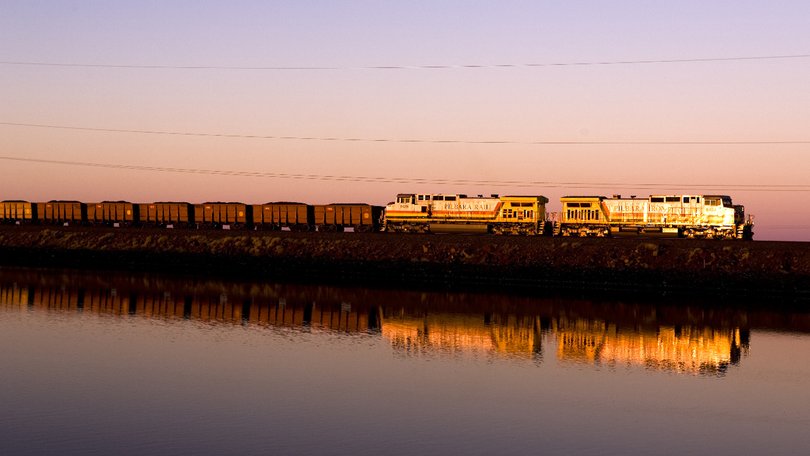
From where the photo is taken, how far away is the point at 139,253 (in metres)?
84.9

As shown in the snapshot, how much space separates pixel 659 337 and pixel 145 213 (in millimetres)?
75829

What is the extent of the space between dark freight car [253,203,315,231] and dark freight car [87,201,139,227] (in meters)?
Answer: 17.0

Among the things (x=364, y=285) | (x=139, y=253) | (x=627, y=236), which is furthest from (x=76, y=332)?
(x=627, y=236)

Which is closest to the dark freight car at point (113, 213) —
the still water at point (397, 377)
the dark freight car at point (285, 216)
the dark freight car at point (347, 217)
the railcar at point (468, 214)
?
the dark freight car at point (285, 216)

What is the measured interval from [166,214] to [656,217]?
57.3 m

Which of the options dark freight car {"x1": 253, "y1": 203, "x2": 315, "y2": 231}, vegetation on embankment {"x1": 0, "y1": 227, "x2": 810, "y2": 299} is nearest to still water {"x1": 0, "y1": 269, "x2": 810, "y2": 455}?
vegetation on embankment {"x1": 0, "y1": 227, "x2": 810, "y2": 299}

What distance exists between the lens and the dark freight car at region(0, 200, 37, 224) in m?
108

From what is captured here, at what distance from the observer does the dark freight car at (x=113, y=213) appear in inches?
4094

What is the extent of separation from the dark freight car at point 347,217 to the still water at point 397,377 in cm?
3868

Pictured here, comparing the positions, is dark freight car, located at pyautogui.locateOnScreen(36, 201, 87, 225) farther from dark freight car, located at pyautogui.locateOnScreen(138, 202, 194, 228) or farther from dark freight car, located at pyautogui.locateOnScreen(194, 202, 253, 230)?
dark freight car, located at pyautogui.locateOnScreen(194, 202, 253, 230)

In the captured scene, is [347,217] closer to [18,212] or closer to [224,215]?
[224,215]

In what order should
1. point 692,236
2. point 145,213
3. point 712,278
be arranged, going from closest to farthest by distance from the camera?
1. point 712,278
2. point 692,236
3. point 145,213

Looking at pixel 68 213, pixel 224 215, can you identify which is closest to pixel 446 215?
pixel 224 215

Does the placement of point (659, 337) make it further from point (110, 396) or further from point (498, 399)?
point (110, 396)
